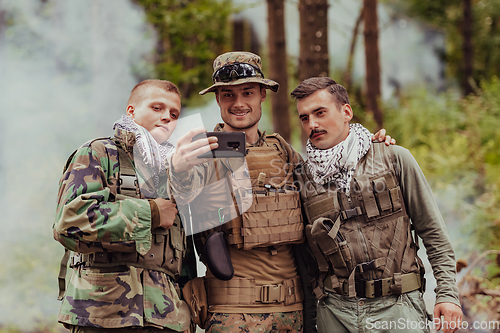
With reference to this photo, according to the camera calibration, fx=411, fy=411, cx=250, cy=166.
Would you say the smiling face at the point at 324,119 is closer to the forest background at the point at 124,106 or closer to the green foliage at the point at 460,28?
the forest background at the point at 124,106

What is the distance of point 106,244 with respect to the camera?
85.9 inches

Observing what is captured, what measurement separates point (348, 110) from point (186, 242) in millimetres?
1428

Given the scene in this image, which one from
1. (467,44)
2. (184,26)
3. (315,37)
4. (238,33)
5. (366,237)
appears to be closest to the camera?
(366,237)

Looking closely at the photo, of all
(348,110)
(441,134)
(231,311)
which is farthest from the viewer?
(441,134)

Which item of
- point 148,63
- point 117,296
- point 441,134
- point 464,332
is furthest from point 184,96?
point 117,296

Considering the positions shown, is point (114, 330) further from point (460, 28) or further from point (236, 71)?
point (460, 28)

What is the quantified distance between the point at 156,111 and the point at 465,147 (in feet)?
24.2

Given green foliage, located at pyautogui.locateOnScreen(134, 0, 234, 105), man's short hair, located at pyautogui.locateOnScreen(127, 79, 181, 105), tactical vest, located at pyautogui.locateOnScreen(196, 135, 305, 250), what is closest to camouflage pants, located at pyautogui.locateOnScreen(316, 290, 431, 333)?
tactical vest, located at pyautogui.locateOnScreen(196, 135, 305, 250)

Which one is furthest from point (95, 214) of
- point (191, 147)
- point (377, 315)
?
point (377, 315)

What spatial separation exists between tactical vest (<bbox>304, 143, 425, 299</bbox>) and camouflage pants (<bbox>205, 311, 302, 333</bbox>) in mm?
299

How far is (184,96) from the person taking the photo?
38.6ft

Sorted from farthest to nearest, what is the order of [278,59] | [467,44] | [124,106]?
[467,44]
[278,59]
[124,106]

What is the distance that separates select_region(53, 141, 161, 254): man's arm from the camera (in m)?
2.12

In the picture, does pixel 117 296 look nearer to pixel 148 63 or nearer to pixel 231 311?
pixel 231 311
